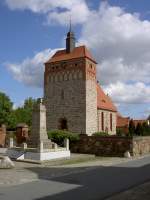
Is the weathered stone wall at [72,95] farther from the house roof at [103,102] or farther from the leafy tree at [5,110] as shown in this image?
the leafy tree at [5,110]

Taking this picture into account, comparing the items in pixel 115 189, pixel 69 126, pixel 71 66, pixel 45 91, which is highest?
pixel 71 66

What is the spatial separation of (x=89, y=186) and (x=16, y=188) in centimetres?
270

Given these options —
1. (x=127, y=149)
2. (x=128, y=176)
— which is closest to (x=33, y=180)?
(x=128, y=176)

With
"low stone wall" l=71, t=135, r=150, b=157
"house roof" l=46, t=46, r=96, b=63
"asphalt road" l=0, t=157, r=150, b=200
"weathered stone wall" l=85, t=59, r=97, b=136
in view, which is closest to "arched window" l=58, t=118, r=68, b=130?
"weathered stone wall" l=85, t=59, r=97, b=136

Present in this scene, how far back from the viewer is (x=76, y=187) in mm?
12891

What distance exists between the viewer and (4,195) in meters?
10.9

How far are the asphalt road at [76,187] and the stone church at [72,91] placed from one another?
86.3 feet

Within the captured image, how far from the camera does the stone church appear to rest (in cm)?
4353

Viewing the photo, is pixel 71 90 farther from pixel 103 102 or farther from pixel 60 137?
pixel 60 137

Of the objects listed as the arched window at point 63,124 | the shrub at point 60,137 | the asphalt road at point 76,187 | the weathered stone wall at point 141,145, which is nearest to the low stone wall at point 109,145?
the weathered stone wall at point 141,145

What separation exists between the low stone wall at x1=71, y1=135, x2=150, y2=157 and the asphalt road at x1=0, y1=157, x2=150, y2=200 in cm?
1248

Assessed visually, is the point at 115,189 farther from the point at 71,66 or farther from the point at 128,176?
the point at 71,66

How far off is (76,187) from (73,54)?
113 ft

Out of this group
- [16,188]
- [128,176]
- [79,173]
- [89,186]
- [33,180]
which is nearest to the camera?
[16,188]
